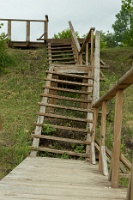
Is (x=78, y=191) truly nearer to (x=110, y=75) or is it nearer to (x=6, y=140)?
(x=6, y=140)

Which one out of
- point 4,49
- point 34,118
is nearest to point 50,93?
point 34,118

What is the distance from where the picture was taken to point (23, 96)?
33.5 feet

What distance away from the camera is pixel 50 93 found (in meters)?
A: 8.50

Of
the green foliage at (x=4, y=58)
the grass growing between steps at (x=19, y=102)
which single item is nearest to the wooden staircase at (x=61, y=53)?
the grass growing between steps at (x=19, y=102)

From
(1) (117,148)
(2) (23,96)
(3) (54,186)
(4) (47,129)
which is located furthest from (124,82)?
Result: (2) (23,96)

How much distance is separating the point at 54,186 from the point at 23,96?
6.97 metres

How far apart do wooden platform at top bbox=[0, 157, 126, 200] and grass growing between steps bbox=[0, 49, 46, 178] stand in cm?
142

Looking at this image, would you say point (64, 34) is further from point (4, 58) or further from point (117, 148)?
point (117, 148)

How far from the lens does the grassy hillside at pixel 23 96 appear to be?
6522 mm

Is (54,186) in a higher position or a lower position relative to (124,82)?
lower

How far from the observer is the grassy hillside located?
21.4ft

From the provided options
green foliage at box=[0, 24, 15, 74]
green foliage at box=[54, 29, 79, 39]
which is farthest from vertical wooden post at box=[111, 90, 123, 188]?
green foliage at box=[54, 29, 79, 39]

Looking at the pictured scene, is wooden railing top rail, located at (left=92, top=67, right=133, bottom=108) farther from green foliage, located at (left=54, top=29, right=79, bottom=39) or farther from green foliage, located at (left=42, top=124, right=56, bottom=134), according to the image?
green foliage, located at (left=54, top=29, right=79, bottom=39)

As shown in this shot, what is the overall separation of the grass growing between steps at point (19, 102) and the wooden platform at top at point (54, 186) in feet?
4.66
